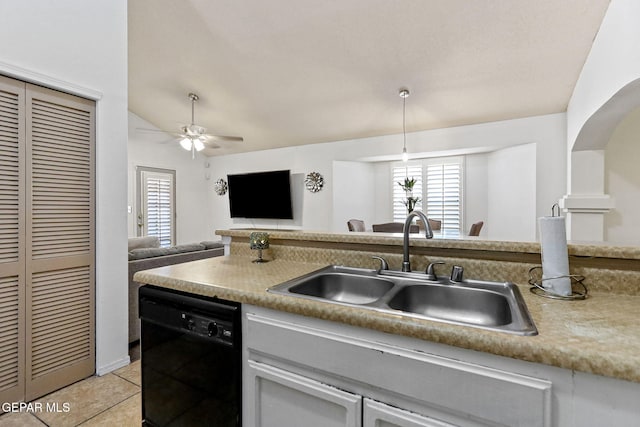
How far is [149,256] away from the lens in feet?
8.65

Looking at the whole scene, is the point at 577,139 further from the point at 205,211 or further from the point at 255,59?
the point at 205,211

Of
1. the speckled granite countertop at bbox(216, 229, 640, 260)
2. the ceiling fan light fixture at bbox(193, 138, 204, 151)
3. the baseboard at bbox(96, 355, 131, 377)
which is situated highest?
the ceiling fan light fixture at bbox(193, 138, 204, 151)

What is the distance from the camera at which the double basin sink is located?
1056mm

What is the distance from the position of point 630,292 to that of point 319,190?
185 inches

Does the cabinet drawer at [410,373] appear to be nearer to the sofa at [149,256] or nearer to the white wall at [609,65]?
the sofa at [149,256]

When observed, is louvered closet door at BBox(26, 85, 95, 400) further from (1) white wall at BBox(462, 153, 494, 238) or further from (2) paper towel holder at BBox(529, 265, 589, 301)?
(1) white wall at BBox(462, 153, 494, 238)

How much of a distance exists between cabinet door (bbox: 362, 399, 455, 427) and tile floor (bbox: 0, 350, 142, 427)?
4.92 feet

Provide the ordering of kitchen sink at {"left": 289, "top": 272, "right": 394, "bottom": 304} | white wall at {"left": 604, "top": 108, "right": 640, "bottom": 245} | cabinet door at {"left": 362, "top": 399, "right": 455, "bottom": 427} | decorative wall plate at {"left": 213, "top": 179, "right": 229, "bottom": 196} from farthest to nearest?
decorative wall plate at {"left": 213, "top": 179, "right": 229, "bottom": 196} → white wall at {"left": 604, "top": 108, "right": 640, "bottom": 245} → kitchen sink at {"left": 289, "top": 272, "right": 394, "bottom": 304} → cabinet door at {"left": 362, "top": 399, "right": 455, "bottom": 427}

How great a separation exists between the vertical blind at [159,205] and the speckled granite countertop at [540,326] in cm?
510

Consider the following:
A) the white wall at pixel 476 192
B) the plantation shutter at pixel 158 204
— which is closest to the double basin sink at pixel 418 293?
the white wall at pixel 476 192

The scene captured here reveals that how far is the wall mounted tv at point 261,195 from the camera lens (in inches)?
228

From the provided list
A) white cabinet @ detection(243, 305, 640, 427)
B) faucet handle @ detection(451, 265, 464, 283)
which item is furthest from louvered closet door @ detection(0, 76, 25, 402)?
faucet handle @ detection(451, 265, 464, 283)

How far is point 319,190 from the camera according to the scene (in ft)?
18.2

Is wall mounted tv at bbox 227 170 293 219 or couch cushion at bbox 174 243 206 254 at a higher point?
wall mounted tv at bbox 227 170 293 219
